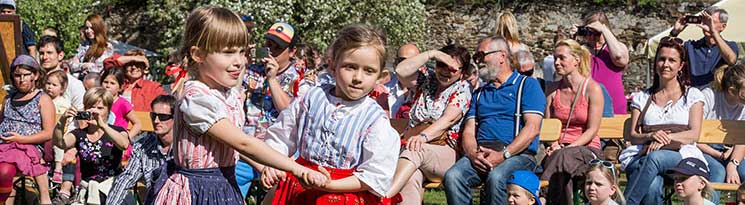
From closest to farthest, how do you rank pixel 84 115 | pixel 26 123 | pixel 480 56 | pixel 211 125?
pixel 211 125, pixel 480 56, pixel 84 115, pixel 26 123

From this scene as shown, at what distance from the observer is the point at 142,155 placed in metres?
7.71

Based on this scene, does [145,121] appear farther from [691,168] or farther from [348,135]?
[348,135]

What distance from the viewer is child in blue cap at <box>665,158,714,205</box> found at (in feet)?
23.5

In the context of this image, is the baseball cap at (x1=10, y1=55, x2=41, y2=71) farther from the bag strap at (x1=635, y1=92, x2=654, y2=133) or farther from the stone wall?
the stone wall

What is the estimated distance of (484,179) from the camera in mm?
7695

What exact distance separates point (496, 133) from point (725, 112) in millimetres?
1862

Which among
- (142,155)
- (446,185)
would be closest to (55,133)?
(142,155)

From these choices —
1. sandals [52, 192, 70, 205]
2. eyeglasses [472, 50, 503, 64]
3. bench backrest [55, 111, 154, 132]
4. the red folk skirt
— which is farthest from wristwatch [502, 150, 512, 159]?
sandals [52, 192, 70, 205]

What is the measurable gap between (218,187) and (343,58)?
76 cm

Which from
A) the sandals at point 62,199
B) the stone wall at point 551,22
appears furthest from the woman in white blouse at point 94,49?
the stone wall at point 551,22

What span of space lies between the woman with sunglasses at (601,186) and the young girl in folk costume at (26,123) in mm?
4292

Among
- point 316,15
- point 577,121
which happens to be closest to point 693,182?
point 577,121

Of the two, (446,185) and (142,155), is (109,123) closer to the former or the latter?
(142,155)

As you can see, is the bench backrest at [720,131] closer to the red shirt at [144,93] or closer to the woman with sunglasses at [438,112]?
the woman with sunglasses at [438,112]
